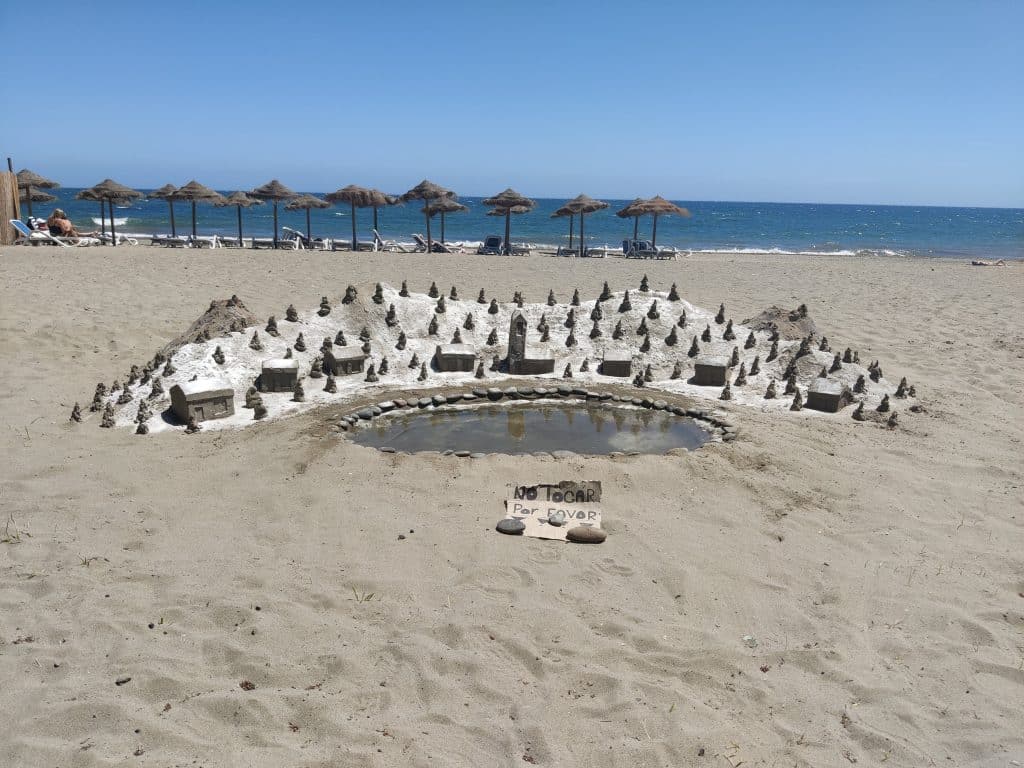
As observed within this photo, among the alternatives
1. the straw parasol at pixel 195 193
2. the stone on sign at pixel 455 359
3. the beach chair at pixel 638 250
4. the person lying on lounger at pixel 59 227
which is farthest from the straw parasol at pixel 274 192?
the stone on sign at pixel 455 359

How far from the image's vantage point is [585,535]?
20.1 feet

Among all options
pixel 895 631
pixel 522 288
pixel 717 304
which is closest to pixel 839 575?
pixel 895 631

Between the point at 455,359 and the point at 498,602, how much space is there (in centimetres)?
634

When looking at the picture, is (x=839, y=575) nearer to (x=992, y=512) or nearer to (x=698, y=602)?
(x=698, y=602)

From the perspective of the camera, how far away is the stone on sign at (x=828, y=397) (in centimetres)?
986

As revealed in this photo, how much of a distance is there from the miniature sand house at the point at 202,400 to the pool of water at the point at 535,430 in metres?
1.83

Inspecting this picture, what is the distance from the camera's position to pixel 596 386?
35.2 feet

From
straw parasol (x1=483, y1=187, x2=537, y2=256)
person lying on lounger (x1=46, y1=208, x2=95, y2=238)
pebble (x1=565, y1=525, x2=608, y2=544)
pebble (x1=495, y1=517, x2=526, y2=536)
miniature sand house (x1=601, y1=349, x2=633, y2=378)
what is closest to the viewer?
pebble (x1=565, y1=525, x2=608, y2=544)

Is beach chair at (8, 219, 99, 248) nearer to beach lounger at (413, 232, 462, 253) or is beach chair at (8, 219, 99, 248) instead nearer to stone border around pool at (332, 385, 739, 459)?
beach lounger at (413, 232, 462, 253)

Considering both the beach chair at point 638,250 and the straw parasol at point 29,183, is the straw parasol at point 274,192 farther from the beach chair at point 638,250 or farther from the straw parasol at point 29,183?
the beach chair at point 638,250

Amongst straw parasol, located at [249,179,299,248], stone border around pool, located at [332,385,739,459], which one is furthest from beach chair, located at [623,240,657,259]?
stone border around pool, located at [332,385,739,459]

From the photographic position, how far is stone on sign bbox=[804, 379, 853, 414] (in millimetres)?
9859

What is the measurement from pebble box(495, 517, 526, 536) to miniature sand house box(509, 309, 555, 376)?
5.13 metres

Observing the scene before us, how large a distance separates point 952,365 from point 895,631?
29.6 ft
